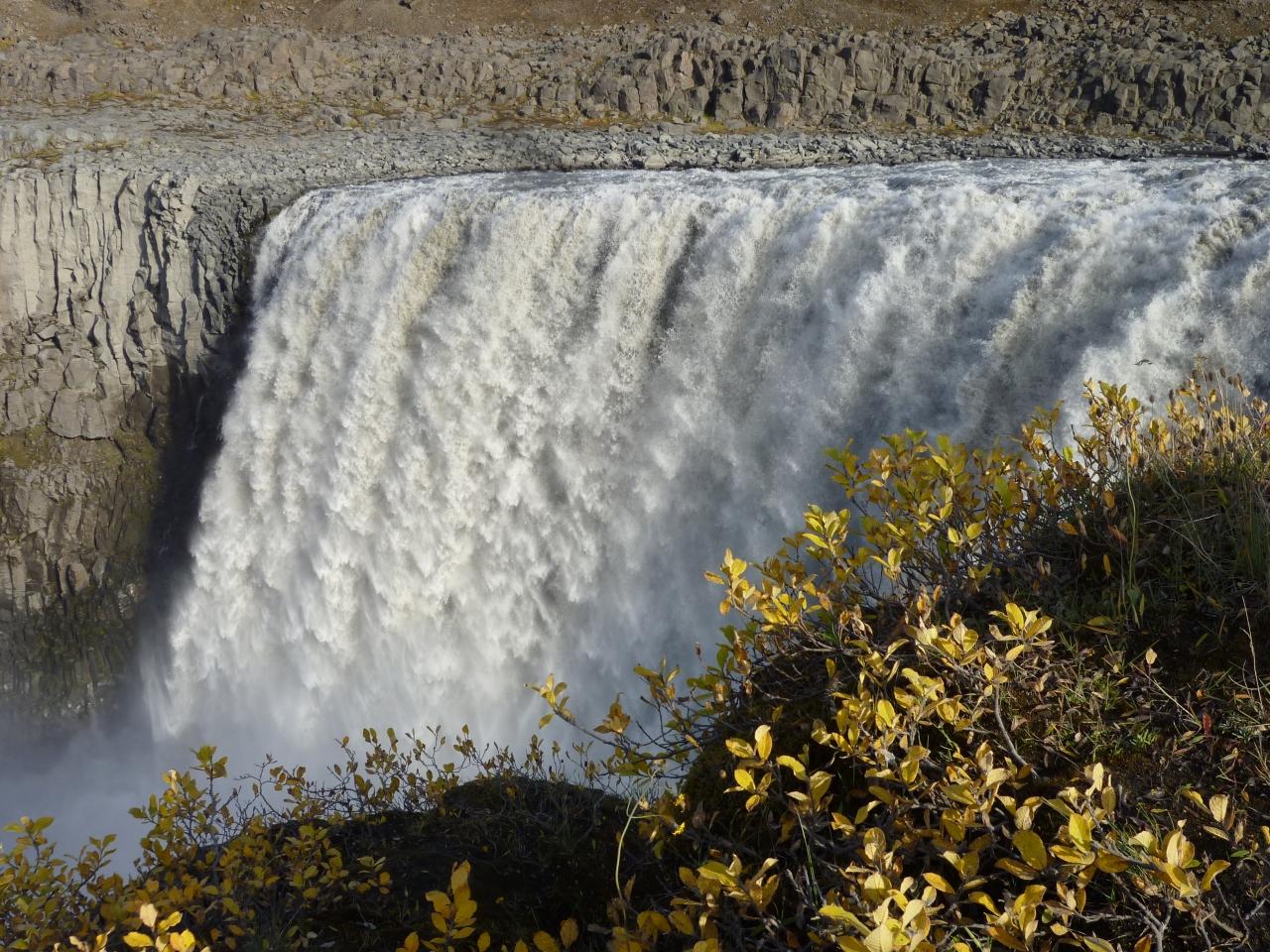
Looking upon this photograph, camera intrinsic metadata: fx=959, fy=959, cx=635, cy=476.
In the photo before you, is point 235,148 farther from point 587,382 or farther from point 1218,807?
point 1218,807

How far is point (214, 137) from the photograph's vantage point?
17.2 metres

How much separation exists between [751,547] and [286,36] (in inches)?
740

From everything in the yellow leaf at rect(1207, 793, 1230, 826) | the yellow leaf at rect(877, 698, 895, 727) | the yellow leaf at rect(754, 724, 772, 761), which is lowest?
the yellow leaf at rect(754, 724, 772, 761)

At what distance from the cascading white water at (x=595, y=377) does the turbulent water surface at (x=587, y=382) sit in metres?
0.03

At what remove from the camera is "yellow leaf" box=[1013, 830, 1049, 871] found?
161 centimetres

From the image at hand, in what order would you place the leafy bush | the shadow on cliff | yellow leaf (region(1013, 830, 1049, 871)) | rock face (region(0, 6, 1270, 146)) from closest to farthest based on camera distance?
yellow leaf (region(1013, 830, 1049, 871)) → the leafy bush → the shadow on cliff → rock face (region(0, 6, 1270, 146))

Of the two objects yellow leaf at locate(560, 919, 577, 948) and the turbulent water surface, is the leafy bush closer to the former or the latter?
yellow leaf at locate(560, 919, 577, 948)

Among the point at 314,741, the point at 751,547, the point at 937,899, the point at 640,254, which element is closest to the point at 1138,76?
the point at 640,254

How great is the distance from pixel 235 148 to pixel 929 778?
56.7 ft

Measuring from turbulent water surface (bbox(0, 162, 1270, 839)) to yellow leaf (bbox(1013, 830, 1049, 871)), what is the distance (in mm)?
5099

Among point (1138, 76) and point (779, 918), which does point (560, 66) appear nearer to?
point (1138, 76)

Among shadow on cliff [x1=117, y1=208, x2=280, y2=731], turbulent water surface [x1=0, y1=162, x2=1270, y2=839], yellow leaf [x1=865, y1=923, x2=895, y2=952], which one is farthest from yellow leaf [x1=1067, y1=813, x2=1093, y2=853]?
shadow on cliff [x1=117, y1=208, x2=280, y2=731]

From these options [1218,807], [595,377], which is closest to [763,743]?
[1218,807]

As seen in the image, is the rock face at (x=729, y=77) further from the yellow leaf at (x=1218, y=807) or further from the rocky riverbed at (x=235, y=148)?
the yellow leaf at (x=1218, y=807)
